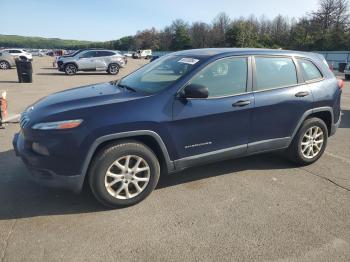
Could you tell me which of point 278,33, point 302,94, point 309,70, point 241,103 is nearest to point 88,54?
point 309,70

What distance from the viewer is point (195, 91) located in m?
3.91

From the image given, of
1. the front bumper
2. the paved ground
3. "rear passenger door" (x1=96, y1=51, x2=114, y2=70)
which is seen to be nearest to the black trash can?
"rear passenger door" (x1=96, y1=51, x2=114, y2=70)

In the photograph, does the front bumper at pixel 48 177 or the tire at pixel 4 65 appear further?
the tire at pixel 4 65

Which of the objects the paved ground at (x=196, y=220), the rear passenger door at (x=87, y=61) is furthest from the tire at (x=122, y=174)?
the rear passenger door at (x=87, y=61)

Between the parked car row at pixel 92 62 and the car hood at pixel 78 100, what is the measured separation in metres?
20.2

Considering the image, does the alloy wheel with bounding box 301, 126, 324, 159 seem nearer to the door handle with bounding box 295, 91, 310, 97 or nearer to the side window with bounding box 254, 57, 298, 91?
the door handle with bounding box 295, 91, 310, 97

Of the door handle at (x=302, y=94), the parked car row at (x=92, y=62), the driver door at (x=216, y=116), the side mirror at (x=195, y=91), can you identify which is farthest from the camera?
the parked car row at (x=92, y=62)

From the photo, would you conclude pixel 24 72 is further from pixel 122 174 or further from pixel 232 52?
pixel 122 174

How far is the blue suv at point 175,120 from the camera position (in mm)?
3611

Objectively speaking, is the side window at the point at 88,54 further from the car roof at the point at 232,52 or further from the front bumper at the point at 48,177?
the front bumper at the point at 48,177

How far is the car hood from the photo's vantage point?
3.75 m

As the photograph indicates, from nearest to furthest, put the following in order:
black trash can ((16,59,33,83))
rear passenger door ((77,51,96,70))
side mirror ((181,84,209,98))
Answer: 1. side mirror ((181,84,209,98))
2. black trash can ((16,59,33,83))
3. rear passenger door ((77,51,96,70))

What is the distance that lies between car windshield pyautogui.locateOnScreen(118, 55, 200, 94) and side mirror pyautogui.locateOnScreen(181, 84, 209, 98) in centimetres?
23

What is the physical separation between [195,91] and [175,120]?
1.29 feet
